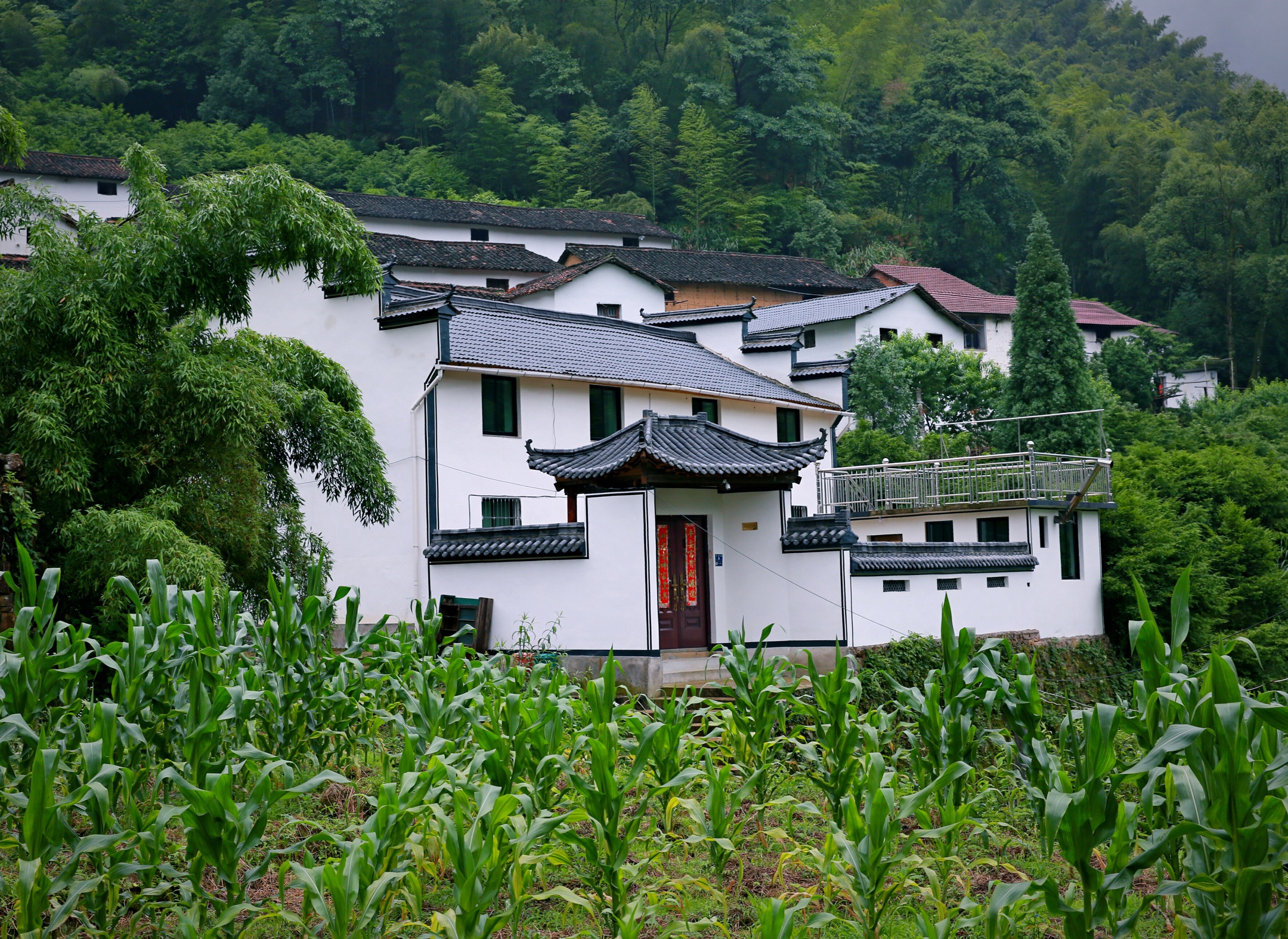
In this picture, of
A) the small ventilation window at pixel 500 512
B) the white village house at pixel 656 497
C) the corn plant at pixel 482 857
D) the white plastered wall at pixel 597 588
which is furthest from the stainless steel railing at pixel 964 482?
the corn plant at pixel 482 857

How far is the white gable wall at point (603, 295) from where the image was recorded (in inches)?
1291

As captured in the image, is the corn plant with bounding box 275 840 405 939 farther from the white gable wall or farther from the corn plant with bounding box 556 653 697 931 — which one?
the white gable wall

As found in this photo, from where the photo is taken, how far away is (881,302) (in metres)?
36.5

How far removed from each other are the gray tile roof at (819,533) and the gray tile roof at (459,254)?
20438mm

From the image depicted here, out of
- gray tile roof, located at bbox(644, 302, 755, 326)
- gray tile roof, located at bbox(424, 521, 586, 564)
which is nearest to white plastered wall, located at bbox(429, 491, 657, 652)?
gray tile roof, located at bbox(424, 521, 586, 564)

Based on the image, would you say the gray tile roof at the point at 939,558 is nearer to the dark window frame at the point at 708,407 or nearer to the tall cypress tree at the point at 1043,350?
the dark window frame at the point at 708,407

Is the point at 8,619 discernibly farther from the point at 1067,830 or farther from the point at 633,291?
the point at 633,291

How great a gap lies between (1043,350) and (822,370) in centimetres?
870

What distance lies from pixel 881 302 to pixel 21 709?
3323cm

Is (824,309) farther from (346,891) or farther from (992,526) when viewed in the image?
(346,891)

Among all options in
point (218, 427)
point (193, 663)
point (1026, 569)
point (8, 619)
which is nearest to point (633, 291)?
point (1026, 569)

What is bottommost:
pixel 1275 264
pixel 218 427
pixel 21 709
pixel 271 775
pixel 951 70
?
pixel 271 775

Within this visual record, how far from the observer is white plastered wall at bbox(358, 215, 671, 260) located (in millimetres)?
40812

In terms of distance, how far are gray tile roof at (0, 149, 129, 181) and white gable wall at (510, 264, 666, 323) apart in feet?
54.2
